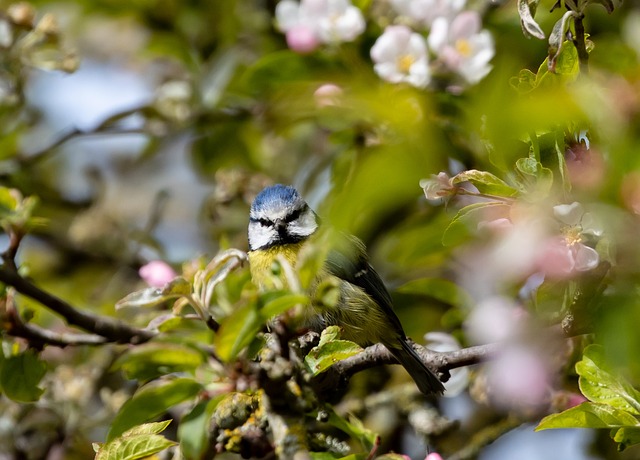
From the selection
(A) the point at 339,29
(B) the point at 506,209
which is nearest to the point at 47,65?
(A) the point at 339,29

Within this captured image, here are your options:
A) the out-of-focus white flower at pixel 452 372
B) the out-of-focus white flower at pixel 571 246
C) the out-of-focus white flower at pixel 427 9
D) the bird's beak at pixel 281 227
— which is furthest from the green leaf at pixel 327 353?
the bird's beak at pixel 281 227

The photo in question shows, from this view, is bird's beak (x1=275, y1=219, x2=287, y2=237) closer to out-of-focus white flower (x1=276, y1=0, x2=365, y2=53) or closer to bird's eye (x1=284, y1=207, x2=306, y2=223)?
bird's eye (x1=284, y1=207, x2=306, y2=223)

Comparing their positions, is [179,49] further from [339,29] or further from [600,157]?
[600,157]

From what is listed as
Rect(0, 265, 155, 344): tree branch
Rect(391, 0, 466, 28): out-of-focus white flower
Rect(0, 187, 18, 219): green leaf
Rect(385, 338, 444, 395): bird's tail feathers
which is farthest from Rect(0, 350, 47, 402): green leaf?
Rect(391, 0, 466, 28): out-of-focus white flower

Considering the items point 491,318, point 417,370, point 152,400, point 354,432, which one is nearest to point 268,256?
point 417,370

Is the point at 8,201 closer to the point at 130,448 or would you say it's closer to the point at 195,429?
the point at 130,448

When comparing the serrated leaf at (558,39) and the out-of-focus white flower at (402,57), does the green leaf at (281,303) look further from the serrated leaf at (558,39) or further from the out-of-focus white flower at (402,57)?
the out-of-focus white flower at (402,57)

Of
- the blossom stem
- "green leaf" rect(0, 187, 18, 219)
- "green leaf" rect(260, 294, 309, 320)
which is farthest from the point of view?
"green leaf" rect(0, 187, 18, 219)
